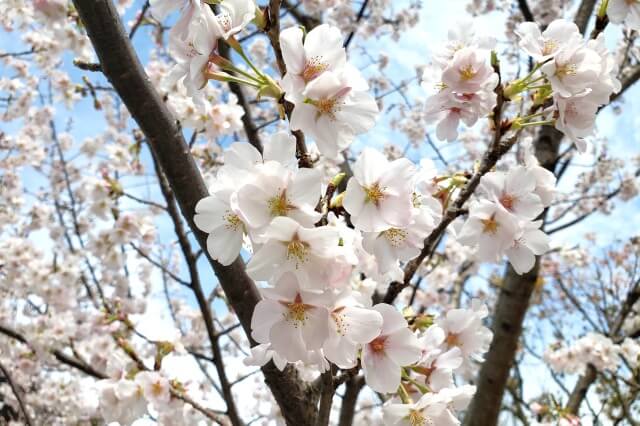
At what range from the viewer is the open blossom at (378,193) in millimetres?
869

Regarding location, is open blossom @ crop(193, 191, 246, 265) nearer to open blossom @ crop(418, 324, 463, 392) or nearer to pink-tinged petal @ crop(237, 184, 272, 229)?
pink-tinged petal @ crop(237, 184, 272, 229)

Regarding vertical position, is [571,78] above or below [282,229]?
above

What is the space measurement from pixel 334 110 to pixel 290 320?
0.35 metres

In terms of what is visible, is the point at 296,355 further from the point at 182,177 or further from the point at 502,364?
the point at 502,364

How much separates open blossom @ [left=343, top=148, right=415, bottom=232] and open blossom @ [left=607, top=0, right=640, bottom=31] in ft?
2.28

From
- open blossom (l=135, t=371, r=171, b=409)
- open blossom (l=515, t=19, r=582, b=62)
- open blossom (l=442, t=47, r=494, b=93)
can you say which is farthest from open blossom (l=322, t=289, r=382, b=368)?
open blossom (l=135, t=371, r=171, b=409)

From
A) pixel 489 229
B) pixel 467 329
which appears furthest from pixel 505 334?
pixel 489 229

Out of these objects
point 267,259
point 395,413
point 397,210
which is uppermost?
point 397,210

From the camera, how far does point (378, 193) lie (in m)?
0.89

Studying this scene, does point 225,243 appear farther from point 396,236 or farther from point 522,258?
point 522,258

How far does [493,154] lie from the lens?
1182 mm

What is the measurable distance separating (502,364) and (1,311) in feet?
16.2

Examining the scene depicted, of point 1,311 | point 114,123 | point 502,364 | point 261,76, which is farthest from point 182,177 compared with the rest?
point 114,123

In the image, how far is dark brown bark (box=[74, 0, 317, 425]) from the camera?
1.09 meters
